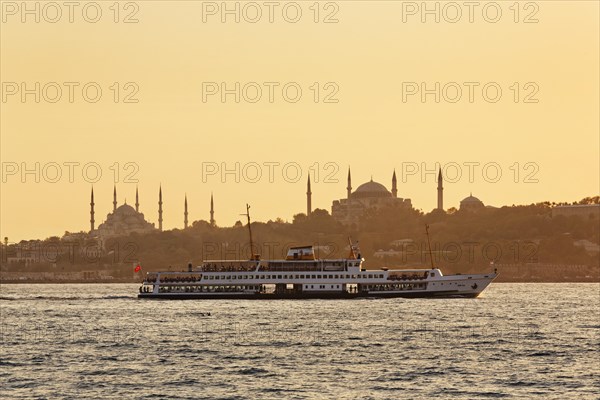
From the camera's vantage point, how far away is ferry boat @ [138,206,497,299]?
146250 millimetres

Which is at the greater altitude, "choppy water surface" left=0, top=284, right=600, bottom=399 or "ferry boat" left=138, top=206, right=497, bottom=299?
"ferry boat" left=138, top=206, right=497, bottom=299

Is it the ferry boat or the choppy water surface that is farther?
the ferry boat

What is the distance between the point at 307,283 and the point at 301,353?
210 ft

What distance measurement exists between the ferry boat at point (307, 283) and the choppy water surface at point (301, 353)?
14.4 meters

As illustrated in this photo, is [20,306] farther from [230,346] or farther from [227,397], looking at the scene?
[227,397]

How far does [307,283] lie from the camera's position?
146 m

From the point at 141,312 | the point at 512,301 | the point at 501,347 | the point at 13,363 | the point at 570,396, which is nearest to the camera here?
the point at 570,396

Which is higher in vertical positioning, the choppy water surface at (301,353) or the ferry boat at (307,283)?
the ferry boat at (307,283)

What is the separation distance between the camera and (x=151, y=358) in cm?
7938

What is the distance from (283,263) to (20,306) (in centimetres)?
2844

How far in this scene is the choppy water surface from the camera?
2591 inches

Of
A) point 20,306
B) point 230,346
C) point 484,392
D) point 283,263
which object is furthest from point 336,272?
point 484,392

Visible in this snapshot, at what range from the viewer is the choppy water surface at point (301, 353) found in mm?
65812

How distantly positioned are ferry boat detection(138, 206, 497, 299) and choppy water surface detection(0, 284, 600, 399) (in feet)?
47.1
